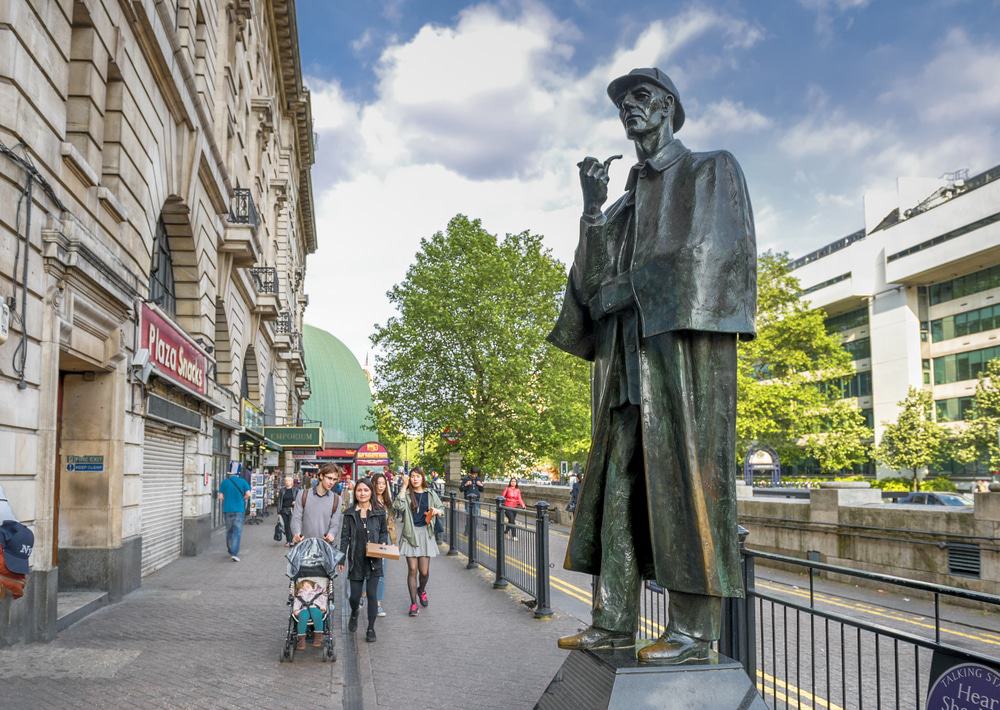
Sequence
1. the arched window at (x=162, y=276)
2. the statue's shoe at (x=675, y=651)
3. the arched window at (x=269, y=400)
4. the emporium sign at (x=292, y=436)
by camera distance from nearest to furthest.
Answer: the statue's shoe at (x=675, y=651), the arched window at (x=162, y=276), the emporium sign at (x=292, y=436), the arched window at (x=269, y=400)

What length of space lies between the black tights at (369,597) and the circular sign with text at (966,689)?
666 centimetres

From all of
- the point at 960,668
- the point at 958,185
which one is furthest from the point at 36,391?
the point at 958,185

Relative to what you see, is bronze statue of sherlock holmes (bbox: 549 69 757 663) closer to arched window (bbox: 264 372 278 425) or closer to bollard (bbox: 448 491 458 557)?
bollard (bbox: 448 491 458 557)

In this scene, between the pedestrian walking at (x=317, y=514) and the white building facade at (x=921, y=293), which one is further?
the white building facade at (x=921, y=293)

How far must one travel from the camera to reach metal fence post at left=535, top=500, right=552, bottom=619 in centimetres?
1083

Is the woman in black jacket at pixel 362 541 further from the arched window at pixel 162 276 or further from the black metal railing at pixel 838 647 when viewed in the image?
the arched window at pixel 162 276

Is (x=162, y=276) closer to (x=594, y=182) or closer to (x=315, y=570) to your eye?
(x=315, y=570)

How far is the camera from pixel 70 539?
11930 mm

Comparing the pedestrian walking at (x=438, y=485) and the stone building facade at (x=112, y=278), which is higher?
the stone building facade at (x=112, y=278)

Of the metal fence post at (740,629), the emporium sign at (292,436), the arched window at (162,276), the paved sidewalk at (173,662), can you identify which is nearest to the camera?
the metal fence post at (740,629)

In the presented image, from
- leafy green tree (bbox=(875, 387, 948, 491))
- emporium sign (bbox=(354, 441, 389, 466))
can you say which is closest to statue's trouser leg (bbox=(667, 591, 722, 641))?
emporium sign (bbox=(354, 441, 389, 466))

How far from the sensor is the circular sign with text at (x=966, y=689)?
3666 millimetres

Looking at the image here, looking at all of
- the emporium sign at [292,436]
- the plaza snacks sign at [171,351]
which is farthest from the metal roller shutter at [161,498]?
the emporium sign at [292,436]

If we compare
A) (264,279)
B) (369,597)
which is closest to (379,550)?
(369,597)
